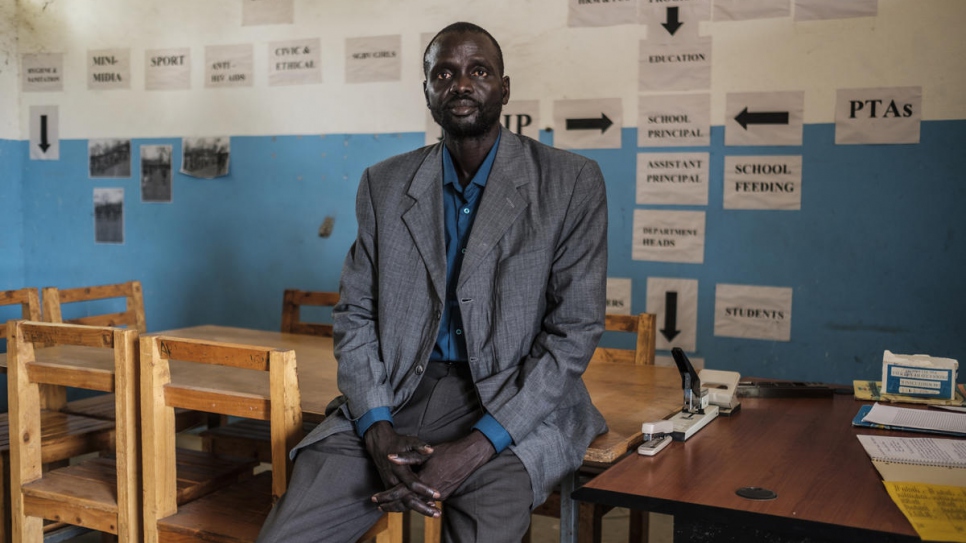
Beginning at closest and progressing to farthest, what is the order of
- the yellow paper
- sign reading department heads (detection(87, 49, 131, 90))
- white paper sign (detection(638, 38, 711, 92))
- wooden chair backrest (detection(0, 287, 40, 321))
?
the yellow paper
wooden chair backrest (detection(0, 287, 40, 321))
white paper sign (detection(638, 38, 711, 92))
sign reading department heads (detection(87, 49, 131, 90))

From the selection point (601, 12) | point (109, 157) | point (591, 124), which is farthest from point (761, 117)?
point (109, 157)

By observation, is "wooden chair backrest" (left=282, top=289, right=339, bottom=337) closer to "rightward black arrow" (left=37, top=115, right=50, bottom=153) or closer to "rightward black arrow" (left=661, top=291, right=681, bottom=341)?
"rightward black arrow" (left=661, top=291, right=681, bottom=341)

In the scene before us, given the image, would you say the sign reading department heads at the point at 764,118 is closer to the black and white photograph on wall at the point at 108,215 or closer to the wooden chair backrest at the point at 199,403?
the wooden chair backrest at the point at 199,403

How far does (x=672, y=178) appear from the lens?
363cm

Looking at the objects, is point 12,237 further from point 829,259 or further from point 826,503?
point 826,503

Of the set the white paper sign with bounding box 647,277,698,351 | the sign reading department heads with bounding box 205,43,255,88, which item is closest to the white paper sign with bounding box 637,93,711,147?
the white paper sign with bounding box 647,277,698,351

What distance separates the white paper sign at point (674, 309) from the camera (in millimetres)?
3645

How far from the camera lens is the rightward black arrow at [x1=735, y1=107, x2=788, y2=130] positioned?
344 centimetres

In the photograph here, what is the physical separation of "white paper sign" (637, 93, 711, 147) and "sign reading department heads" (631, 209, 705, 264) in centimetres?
28

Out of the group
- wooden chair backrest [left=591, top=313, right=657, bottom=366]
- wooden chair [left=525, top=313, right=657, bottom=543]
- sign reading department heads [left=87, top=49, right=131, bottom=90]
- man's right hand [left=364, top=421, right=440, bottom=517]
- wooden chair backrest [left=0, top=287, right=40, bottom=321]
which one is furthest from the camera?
sign reading department heads [left=87, top=49, right=131, bottom=90]

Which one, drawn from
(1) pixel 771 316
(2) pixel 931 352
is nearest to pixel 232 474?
(1) pixel 771 316

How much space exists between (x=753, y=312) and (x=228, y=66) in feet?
9.14

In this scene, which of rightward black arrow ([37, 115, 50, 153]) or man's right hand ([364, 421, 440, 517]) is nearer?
man's right hand ([364, 421, 440, 517])

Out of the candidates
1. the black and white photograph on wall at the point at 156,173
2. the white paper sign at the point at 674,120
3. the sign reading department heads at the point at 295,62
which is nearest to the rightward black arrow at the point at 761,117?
the white paper sign at the point at 674,120
